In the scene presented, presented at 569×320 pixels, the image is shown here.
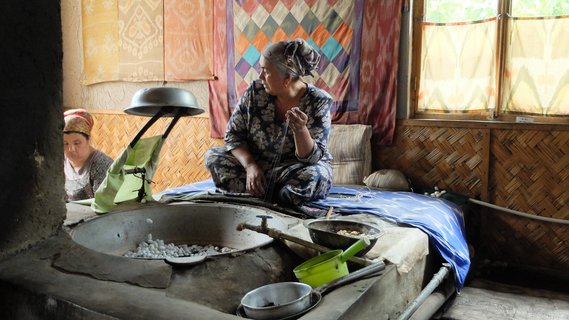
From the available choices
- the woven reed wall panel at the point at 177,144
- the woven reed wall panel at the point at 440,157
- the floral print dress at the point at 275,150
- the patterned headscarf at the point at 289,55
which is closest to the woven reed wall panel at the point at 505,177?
the woven reed wall panel at the point at 440,157

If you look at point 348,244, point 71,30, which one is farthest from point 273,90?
point 71,30

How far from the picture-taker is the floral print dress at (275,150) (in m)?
3.21

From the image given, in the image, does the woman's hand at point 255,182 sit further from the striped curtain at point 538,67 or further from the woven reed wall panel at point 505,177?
the striped curtain at point 538,67

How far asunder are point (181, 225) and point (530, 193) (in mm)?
2530

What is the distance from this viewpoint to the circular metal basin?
2690 mm

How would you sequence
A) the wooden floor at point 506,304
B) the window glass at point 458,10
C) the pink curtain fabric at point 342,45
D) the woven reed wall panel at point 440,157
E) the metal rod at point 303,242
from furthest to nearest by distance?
the pink curtain fabric at point 342,45 < the woven reed wall panel at point 440,157 < the window glass at point 458,10 < the wooden floor at point 506,304 < the metal rod at point 303,242

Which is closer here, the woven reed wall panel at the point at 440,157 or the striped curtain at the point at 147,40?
the woven reed wall panel at the point at 440,157

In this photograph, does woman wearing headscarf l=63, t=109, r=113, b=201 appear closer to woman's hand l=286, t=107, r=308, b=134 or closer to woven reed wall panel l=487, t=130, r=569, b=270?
woman's hand l=286, t=107, r=308, b=134

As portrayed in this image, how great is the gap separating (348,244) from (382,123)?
7.25 feet

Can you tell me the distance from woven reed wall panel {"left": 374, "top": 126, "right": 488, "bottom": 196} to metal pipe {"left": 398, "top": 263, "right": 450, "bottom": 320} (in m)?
1.35

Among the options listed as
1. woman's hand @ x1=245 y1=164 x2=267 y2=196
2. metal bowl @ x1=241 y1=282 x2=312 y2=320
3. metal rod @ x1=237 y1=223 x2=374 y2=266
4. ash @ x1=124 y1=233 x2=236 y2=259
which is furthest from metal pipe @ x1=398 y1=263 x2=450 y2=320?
woman's hand @ x1=245 y1=164 x2=267 y2=196

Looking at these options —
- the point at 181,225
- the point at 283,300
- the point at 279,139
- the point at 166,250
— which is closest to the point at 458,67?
the point at 279,139

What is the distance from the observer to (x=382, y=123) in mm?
4059

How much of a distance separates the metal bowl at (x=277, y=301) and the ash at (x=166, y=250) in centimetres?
82
